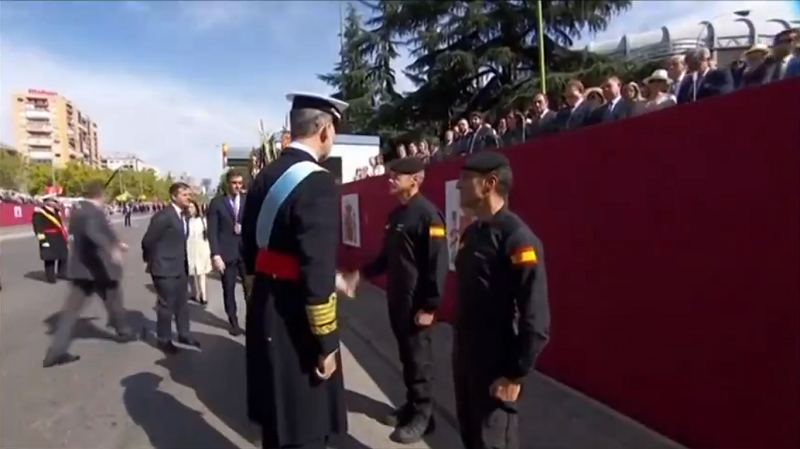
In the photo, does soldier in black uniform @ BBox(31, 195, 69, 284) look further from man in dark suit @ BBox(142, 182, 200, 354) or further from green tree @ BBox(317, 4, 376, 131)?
green tree @ BBox(317, 4, 376, 131)

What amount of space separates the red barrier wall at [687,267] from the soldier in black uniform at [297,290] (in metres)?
2.08

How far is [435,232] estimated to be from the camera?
4098 mm

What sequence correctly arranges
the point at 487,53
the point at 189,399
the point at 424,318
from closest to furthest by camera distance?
the point at 424,318 → the point at 189,399 → the point at 487,53

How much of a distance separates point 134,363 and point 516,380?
17.0 ft

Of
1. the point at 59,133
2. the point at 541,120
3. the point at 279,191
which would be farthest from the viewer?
the point at 59,133

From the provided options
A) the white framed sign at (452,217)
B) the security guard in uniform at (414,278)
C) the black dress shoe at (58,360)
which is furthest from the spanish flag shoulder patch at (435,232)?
the black dress shoe at (58,360)

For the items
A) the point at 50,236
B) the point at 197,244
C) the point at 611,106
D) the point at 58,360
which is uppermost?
the point at 611,106

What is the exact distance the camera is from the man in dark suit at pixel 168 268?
683cm

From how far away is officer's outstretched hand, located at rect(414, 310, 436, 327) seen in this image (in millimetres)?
4054

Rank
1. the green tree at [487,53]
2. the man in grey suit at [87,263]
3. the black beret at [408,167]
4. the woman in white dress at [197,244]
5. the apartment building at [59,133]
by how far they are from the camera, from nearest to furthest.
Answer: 1. the black beret at [408,167]
2. the man in grey suit at [87,263]
3. the woman in white dress at [197,244]
4. the green tree at [487,53]
5. the apartment building at [59,133]

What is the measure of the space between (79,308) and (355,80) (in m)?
32.9

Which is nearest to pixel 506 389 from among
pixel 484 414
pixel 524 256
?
pixel 484 414

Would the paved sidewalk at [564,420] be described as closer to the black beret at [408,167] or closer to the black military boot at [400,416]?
the black military boot at [400,416]

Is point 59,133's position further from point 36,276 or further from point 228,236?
point 228,236
